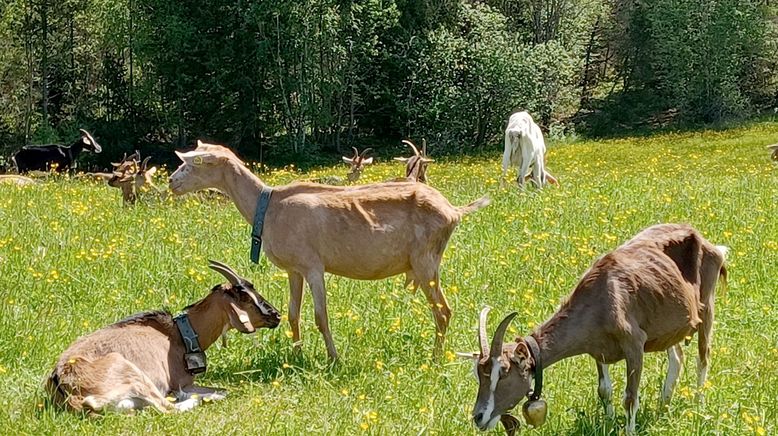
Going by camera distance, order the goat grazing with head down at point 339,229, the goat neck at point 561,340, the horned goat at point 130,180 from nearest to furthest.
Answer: the goat neck at point 561,340
the goat grazing with head down at point 339,229
the horned goat at point 130,180

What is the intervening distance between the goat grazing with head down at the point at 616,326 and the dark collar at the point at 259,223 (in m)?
2.69

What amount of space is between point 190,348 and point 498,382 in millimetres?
2972

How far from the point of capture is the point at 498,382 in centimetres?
499

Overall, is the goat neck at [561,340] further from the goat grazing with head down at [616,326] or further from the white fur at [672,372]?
the white fur at [672,372]

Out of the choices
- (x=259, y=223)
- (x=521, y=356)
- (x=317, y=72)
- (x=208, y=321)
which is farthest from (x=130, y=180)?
A: (x=317, y=72)

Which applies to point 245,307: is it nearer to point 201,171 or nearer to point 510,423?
point 201,171

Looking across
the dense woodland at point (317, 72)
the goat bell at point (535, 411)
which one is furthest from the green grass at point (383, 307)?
the dense woodland at point (317, 72)

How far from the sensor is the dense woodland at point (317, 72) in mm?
37031

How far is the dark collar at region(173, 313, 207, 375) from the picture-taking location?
22.6 feet

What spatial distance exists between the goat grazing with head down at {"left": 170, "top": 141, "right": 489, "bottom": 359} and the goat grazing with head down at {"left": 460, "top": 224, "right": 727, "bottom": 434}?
190 centimetres

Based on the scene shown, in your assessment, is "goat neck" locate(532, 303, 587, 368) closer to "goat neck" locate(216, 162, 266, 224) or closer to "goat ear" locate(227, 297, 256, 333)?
"goat ear" locate(227, 297, 256, 333)

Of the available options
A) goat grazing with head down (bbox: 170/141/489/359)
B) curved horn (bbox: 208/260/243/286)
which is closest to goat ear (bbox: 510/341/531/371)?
goat grazing with head down (bbox: 170/141/489/359)

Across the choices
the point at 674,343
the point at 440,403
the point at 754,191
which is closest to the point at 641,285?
the point at 674,343

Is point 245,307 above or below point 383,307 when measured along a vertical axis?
above
